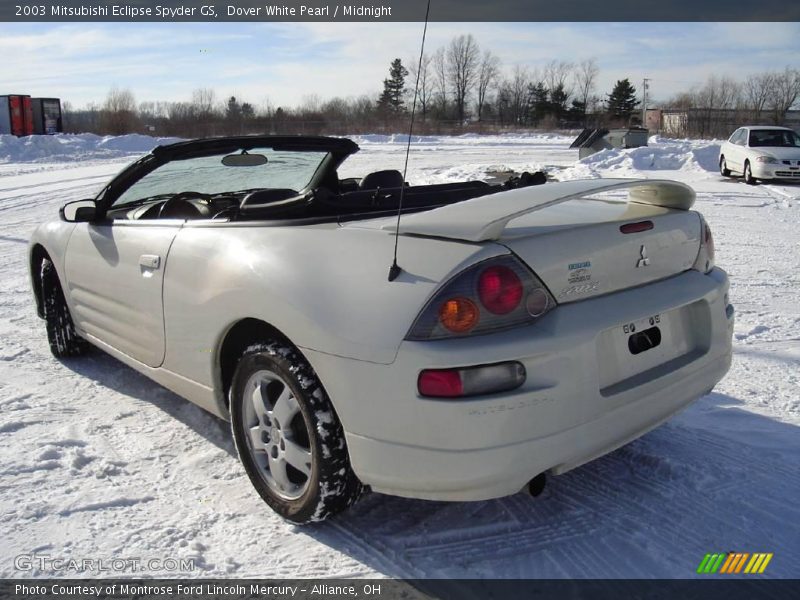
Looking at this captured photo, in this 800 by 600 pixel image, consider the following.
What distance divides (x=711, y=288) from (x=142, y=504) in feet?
8.10

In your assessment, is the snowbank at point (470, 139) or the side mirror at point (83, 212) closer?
the side mirror at point (83, 212)

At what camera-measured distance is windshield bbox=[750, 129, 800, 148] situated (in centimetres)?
1669

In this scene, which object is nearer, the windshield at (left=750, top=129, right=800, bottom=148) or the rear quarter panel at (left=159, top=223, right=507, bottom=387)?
the rear quarter panel at (left=159, top=223, right=507, bottom=387)

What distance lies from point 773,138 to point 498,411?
17975 mm

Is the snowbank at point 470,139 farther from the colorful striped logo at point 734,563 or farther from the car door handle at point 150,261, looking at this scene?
the colorful striped logo at point 734,563

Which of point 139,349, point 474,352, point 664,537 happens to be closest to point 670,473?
point 664,537

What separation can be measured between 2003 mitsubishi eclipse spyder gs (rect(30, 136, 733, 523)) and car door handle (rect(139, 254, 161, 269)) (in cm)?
1

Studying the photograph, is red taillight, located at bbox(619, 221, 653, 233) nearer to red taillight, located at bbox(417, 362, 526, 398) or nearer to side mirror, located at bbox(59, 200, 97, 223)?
red taillight, located at bbox(417, 362, 526, 398)

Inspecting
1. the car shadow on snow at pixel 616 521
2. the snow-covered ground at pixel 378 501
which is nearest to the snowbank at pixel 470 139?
the snow-covered ground at pixel 378 501

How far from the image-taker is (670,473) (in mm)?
2881

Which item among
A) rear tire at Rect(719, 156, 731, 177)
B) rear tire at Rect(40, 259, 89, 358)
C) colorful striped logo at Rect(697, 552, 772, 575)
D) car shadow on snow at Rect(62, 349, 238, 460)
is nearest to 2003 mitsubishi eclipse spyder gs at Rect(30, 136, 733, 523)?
car shadow on snow at Rect(62, 349, 238, 460)

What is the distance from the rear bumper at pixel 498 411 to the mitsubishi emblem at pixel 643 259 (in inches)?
9.1

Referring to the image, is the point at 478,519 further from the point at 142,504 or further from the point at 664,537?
the point at 142,504

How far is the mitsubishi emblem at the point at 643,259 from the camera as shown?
2.56m
